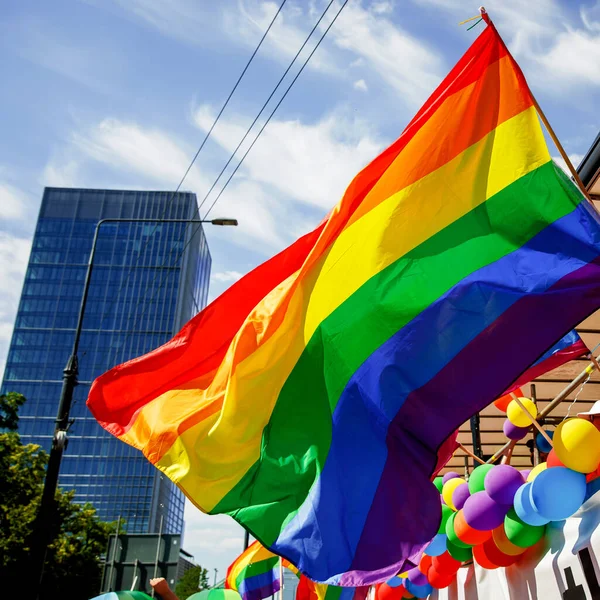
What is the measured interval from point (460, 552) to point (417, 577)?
1217 millimetres

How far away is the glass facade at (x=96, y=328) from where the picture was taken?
13912 centimetres

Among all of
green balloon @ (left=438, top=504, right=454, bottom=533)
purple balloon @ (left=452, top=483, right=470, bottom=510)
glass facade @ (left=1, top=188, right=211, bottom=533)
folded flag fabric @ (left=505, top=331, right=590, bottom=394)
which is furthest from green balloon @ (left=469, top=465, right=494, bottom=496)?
glass facade @ (left=1, top=188, right=211, bottom=533)

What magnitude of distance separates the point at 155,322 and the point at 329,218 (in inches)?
5512

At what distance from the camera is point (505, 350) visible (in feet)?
14.0

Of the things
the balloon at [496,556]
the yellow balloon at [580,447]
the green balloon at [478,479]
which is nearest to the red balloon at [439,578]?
the balloon at [496,556]

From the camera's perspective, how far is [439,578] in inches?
243

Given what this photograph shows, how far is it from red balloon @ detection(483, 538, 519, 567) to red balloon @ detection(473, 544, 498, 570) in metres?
0.03

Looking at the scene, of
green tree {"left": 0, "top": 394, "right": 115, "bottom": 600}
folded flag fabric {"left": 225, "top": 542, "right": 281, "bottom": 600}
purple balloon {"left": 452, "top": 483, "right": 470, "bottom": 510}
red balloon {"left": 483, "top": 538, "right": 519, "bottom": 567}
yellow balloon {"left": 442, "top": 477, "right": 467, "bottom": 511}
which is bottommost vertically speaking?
red balloon {"left": 483, "top": 538, "right": 519, "bottom": 567}

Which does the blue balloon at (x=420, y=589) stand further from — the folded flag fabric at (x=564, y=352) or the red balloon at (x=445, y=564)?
the folded flag fabric at (x=564, y=352)

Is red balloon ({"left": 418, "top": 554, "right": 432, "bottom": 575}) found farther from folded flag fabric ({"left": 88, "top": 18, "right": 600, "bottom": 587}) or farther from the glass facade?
the glass facade

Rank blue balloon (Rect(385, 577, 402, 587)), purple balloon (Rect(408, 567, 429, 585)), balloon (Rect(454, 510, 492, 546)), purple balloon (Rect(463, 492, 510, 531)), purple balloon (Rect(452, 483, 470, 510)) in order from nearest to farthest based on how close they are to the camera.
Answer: purple balloon (Rect(463, 492, 510, 531)), balloon (Rect(454, 510, 492, 546)), purple balloon (Rect(452, 483, 470, 510)), purple balloon (Rect(408, 567, 429, 585)), blue balloon (Rect(385, 577, 402, 587))

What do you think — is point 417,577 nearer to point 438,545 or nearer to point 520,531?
point 438,545

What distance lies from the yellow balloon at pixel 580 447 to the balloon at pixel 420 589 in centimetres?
312

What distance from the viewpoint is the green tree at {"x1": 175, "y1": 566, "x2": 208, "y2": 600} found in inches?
2447
